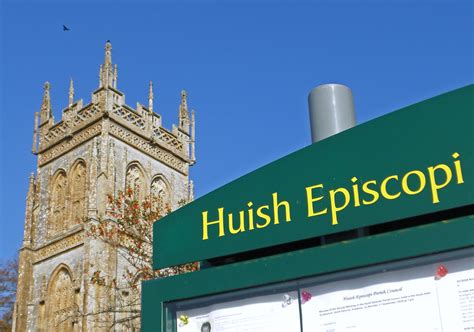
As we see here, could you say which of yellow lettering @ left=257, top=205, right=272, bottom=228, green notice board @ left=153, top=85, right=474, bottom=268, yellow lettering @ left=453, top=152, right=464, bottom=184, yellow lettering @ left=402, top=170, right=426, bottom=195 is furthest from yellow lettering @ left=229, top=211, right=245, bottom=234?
yellow lettering @ left=453, top=152, right=464, bottom=184

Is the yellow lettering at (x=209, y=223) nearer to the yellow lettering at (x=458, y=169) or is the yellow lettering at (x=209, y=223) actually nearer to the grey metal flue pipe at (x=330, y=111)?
the grey metal flue pipe at (x=330, y=111)

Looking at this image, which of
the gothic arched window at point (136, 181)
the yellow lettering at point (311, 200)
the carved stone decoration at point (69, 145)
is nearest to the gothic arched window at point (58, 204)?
the carved stone decoration at point (69, 145)

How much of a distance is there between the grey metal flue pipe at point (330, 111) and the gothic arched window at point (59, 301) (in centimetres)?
3169

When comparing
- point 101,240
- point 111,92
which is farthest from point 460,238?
point 111,92

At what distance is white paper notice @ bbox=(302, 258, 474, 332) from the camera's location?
353cm

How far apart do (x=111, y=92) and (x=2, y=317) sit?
643 inches

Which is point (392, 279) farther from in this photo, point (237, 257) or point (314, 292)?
point (237, 257)

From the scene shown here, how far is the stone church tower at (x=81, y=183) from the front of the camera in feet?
116

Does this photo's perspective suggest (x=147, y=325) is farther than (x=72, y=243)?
No

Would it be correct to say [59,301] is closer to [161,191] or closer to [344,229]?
[161,191]

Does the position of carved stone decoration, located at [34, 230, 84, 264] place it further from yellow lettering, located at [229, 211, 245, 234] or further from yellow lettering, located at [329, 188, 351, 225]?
yellow lettering, located at [329, 188, 351, 225]

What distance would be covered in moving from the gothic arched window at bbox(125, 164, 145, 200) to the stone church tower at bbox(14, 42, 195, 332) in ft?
0.18

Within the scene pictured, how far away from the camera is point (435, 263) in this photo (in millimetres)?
3643

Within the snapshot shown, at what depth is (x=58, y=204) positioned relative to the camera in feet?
128
